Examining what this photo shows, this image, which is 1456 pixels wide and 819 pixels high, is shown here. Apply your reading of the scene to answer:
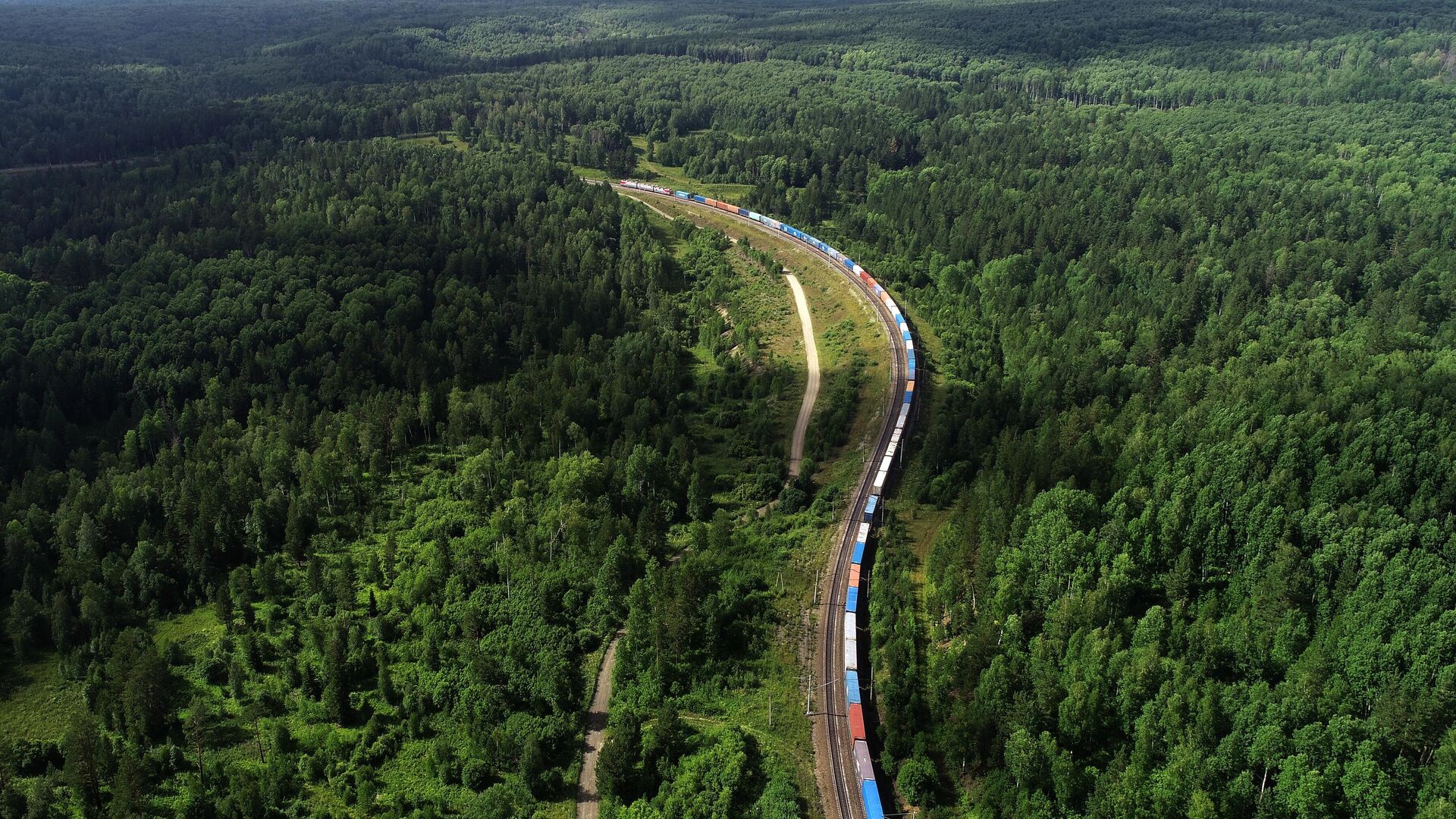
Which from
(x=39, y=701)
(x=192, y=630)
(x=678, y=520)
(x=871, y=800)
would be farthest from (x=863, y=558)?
(x=39, y=701)

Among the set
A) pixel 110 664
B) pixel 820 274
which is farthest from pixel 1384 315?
pixel 110 664

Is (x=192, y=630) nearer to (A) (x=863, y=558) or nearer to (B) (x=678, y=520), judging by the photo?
(B) (x=678, y=520)

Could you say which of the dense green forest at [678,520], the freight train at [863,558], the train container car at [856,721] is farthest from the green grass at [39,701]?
the freight train at [863,558]

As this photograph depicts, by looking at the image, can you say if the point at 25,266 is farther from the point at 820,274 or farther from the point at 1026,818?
the point at 1026,818

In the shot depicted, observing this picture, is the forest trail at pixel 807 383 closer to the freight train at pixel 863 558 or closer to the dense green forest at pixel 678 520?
the dense green forest at pixel 678 520

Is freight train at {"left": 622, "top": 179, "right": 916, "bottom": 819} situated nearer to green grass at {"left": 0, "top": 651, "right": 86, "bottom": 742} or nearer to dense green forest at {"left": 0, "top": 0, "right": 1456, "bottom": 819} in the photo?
dense green forest at {"left": 0, "top": 0, "right": 1456, "bottom": 819}
